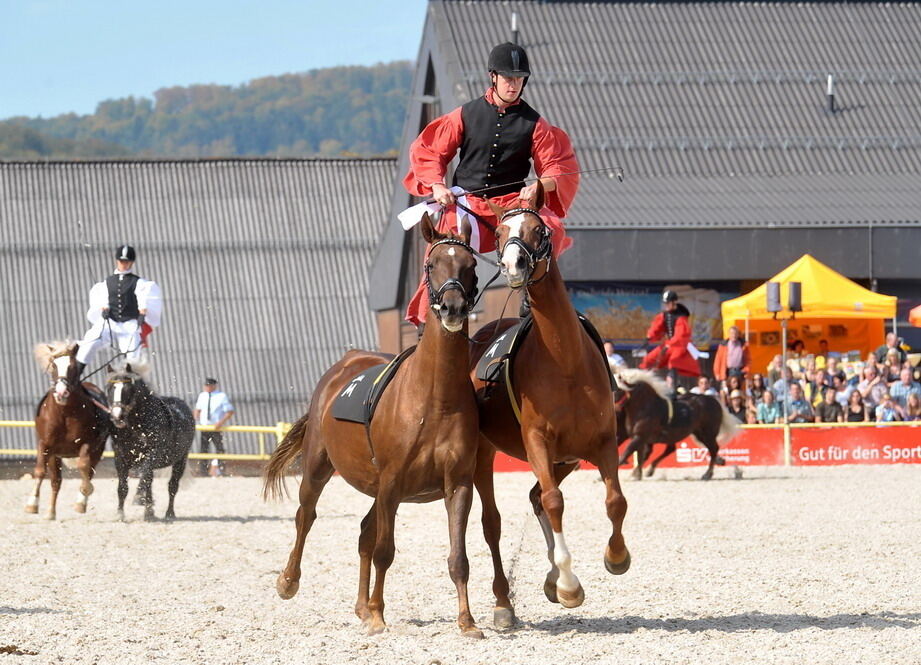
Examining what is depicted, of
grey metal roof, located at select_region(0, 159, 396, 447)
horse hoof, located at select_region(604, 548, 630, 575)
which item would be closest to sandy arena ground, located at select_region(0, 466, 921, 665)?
horse hoof, located at select_region(604, 548, 630, 575)

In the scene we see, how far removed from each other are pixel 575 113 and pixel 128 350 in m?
15.0

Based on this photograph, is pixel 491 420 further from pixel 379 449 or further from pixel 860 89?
pixel 860 89

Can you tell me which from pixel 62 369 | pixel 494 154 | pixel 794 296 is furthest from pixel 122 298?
pixel 794 296

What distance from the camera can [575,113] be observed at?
28641 millimetres

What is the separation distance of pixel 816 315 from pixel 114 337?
11276 millimetres

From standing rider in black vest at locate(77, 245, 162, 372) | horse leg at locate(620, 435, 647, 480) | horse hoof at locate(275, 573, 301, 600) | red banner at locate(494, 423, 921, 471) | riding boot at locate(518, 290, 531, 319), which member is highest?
riding boot at locate(518, 290, 531, 319)

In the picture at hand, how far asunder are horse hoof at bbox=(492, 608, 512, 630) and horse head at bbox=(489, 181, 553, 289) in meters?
1.74

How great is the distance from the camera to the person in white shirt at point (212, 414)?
23.2 metres

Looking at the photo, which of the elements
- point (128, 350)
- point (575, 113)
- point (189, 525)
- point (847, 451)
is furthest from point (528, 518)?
point (575, 113)

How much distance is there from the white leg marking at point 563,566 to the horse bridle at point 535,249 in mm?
1305

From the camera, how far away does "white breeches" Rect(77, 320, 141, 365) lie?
50.9ft

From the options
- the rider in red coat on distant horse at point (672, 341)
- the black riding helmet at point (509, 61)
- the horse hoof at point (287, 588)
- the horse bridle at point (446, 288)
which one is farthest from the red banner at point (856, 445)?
the horse bridle at point (446, 288)

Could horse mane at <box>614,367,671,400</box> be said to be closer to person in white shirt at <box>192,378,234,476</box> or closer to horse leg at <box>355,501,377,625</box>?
person in white shirt at <box>192,378,234,476</box>

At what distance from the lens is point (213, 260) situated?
39281 millimetres
